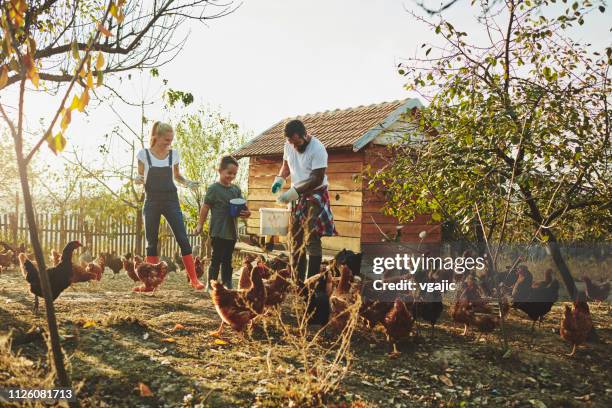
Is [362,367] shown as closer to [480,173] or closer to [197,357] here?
[197,357]

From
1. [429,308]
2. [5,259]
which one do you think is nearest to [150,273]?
[5,259]

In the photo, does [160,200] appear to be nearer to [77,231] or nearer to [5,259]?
[5,259]

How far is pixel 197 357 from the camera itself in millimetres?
3764

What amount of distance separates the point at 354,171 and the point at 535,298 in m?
4.75

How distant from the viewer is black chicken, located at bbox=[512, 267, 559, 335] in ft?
15.4

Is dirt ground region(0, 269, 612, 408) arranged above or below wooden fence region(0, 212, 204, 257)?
below

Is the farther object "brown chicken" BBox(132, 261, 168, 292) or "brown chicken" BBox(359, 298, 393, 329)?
"brown chicken" BBox(132, 261, 168, 292)

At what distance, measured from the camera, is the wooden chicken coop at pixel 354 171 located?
29.1 feet

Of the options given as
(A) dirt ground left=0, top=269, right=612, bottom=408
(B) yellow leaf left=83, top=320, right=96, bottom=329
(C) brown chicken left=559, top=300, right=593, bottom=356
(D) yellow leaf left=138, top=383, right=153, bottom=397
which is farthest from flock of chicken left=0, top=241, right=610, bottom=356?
(D) yellow leaf left=138, top=383, right=153, bottom=397

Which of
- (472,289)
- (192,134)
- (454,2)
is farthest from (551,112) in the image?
(192,134)

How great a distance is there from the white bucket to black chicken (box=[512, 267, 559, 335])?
9.48 feet

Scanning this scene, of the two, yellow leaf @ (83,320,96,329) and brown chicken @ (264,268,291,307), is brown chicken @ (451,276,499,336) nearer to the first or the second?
brown chicken @ (264,268,291,307)

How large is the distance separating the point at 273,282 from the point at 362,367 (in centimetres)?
110

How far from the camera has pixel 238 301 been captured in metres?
4.07
